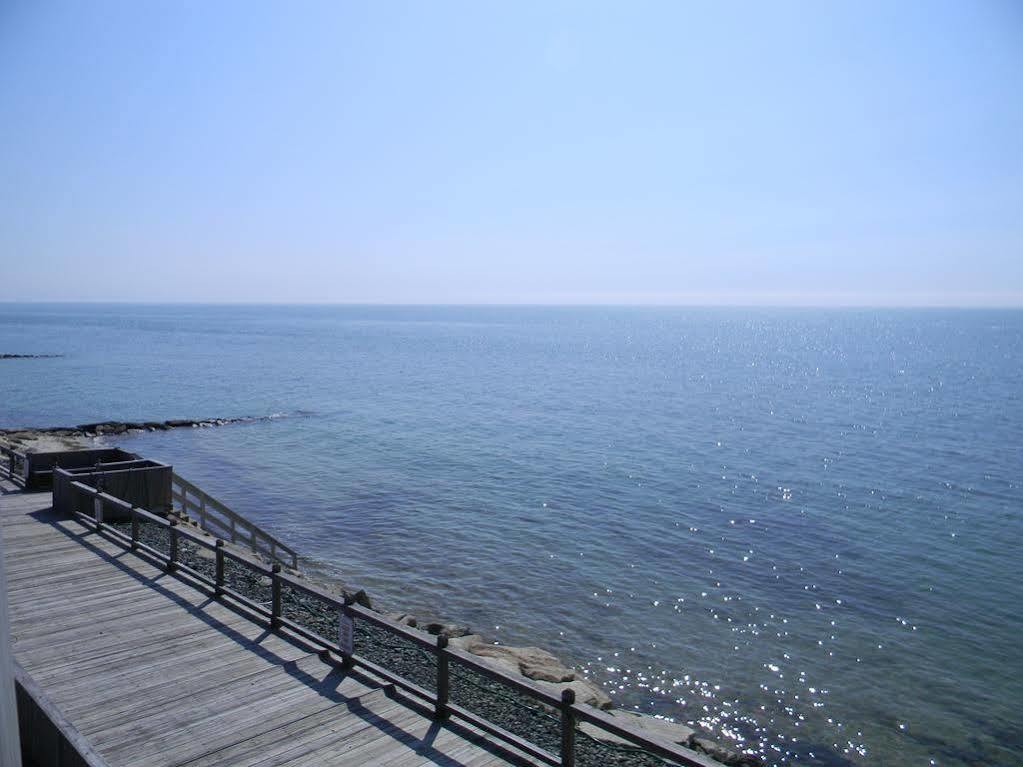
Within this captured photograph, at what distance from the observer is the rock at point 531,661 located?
15109 mm

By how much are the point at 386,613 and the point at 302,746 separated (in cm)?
1100

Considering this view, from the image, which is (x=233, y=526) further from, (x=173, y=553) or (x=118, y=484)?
(x=173, y=553)

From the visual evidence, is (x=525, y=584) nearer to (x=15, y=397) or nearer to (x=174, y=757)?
(x=174, y=757)

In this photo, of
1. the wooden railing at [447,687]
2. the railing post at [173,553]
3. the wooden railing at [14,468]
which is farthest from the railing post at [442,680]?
the wooden railing at [14,468]

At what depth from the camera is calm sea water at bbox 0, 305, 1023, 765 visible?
56.2 ft

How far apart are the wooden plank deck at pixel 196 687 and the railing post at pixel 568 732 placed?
2.41 feet

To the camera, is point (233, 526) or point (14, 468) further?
point (233, 526)

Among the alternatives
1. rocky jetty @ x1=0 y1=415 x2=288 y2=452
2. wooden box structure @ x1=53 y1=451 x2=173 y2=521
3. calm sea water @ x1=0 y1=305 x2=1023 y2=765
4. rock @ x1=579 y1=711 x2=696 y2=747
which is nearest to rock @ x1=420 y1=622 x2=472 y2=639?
calm sea water @ x1=0 y1=305 x2=1023 y2=765

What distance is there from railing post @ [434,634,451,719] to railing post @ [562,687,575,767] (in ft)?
5.73

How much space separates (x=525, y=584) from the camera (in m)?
23.0

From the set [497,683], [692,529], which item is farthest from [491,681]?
[692,529]

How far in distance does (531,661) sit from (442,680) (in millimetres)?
7688

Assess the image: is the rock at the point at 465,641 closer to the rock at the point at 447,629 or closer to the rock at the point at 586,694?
the rock at the point at 447,629

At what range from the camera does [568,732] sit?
769cm
